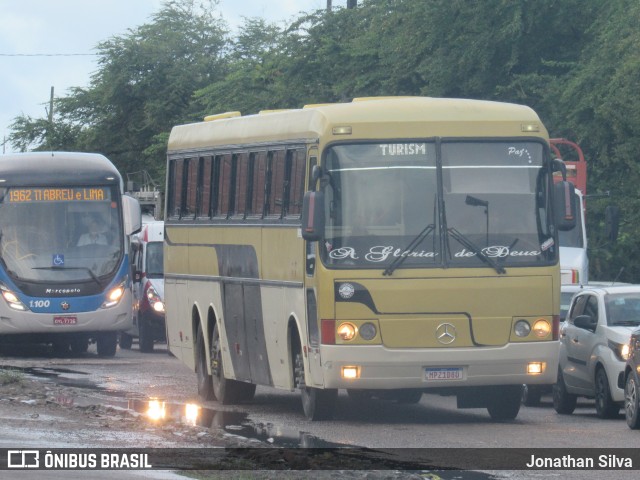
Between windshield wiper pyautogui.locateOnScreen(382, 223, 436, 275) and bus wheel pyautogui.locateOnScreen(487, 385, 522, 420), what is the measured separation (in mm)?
2126

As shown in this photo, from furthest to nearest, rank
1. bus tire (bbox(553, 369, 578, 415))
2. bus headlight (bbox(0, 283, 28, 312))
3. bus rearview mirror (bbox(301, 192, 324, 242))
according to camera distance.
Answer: bus headlight (bbox(0, 283, 28, 312)), bus tire (bbox(553, 369, 578, 415)), bus rearview mirror (bbox(301, 192, 324, 242))

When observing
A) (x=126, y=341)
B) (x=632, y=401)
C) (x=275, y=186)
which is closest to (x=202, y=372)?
(x=275, y=186)

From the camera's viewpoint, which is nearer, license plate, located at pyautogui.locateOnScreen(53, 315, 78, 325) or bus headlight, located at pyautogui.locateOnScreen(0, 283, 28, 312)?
bus headlight, located at pyautogui.locateOnScreen(0, 283, 28, 312)

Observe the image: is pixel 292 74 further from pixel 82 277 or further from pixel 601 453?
pixel 601 453

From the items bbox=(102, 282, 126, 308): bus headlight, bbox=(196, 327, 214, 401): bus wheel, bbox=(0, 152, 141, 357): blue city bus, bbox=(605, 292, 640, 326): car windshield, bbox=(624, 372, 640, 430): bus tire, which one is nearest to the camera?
bbox=(624, 372, 640, 430): bus tire

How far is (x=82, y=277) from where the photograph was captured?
29.4 m

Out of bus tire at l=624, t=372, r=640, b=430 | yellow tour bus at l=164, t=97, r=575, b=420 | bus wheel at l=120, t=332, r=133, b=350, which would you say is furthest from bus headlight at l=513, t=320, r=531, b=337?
bus wheel at l=120, t=332, r=133, b=350

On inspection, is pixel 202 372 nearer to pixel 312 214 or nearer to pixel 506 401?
pixel 506 401

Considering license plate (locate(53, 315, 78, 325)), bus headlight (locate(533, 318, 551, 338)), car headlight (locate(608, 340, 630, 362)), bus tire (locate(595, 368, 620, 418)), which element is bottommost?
license plate (locate(53, 315, 78, 325))

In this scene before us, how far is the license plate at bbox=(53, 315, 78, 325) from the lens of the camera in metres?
29.1

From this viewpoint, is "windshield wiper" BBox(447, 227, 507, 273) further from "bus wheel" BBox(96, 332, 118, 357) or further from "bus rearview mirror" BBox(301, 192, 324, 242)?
"bus wheel" BBox(96, 332, 118, 357)

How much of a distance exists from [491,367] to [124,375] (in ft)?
33.2

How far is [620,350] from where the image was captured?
17859 millimetres

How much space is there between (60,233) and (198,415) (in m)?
12.7
